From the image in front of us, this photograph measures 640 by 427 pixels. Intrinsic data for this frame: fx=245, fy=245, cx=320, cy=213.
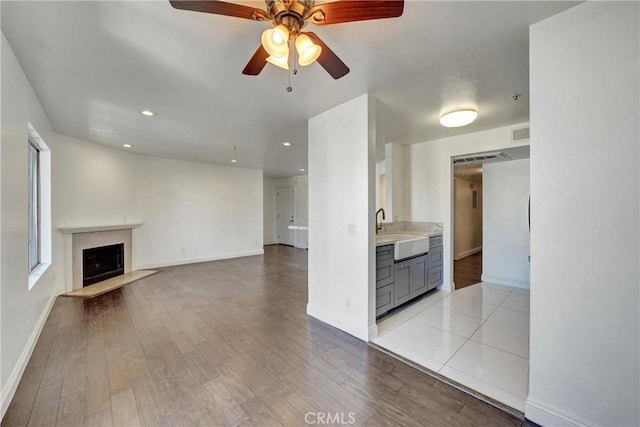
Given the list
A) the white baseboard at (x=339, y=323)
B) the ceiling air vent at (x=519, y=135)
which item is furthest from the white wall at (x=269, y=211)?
the ceiling air vent at (x=519, y=135)

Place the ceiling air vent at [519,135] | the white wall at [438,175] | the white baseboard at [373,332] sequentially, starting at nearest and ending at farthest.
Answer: the white baseboard at [373,332] < the ceiling air vent at [519,135] < the white wall at [438,175]

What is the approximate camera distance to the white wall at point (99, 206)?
1788 millimetres

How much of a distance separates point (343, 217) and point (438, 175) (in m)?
2.24

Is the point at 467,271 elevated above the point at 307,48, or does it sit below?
below

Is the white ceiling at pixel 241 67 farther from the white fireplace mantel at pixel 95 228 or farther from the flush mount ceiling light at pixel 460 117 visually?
the white fireplace mantel at pixel 95 228

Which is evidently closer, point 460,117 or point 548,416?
point 548,416

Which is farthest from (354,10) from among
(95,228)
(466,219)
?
(466,219)

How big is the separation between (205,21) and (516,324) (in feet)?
13.0

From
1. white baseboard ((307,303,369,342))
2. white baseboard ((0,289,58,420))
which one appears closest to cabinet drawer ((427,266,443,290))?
white baseboard ((307,303,369,342))

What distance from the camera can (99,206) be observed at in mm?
4445

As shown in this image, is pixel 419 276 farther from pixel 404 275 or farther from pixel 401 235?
pixel 401 235

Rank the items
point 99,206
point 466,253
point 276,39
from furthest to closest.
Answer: point 466,253
point 99,206
point 276,39

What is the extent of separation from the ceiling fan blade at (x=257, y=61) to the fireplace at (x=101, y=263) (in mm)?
4618

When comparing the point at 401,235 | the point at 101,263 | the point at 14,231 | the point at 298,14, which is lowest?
the point at 101,263
